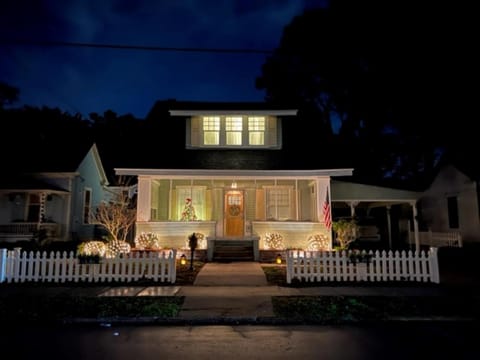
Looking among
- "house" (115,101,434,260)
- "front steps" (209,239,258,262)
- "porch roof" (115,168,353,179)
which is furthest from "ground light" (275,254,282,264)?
"porch roof" (115,168,353,179)

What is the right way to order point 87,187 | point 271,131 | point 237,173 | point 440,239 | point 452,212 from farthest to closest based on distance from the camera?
point 87,187 < point 440,239 < point 452,212 < point 271,131 < point 237,173

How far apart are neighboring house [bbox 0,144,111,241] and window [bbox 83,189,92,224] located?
13 centimetres

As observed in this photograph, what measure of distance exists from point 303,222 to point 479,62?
9965 millimetres

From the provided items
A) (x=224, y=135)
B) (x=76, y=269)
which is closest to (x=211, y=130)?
(x=224, y=135)

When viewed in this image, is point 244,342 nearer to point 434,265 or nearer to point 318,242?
point 434,265

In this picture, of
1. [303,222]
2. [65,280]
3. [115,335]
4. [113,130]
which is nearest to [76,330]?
[115,335]

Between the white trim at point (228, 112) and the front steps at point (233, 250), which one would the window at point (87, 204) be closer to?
the white trim at point (228, 112)

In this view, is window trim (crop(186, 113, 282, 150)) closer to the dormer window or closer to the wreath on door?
the dormer window

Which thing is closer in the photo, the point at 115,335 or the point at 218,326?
the point at 115,335

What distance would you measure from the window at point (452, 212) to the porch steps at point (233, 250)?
11058 mm

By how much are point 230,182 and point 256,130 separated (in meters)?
2.87

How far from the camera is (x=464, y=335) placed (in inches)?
Answer: 209

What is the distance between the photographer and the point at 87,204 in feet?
66.6

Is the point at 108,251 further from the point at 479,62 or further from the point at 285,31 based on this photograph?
the point at 285,31
